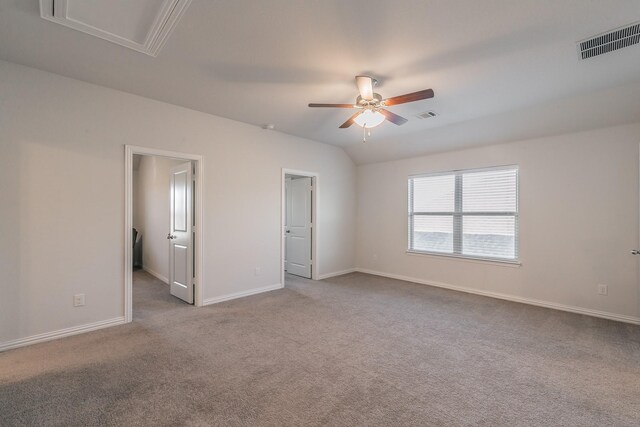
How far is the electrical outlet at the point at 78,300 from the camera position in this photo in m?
3.13

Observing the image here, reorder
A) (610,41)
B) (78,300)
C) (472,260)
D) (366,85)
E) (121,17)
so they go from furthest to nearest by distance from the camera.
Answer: (472,260), (78,300), (366,85), (610,41), (121,17)

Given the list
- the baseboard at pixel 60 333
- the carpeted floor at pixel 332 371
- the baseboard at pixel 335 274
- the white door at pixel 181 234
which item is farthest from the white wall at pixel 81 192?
the baseboard at pixel 335 274

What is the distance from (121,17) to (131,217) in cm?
210

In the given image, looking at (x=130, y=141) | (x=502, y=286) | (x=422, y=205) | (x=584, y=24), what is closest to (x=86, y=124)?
(x=130, y=141)

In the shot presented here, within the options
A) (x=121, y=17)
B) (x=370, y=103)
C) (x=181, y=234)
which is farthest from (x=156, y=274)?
(x=370, y=103)

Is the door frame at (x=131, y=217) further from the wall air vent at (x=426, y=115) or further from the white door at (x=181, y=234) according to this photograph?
the wall air vent at (x=426, y=115)

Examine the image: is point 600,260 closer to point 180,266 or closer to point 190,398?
point 190,398

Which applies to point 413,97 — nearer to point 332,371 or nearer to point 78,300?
point 332,371

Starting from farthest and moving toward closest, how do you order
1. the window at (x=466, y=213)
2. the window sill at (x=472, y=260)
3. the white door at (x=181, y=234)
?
the window at (x=466, y=213) < the window sill at (x=472, y=260) < the white door at (x=181, y=234)

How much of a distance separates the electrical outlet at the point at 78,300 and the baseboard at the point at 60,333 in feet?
0.77

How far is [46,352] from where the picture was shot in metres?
2.71

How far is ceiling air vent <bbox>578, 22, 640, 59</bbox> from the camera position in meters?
2.19

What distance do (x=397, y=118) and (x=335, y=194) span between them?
2912 millimetres

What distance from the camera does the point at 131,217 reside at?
11.3 feet
